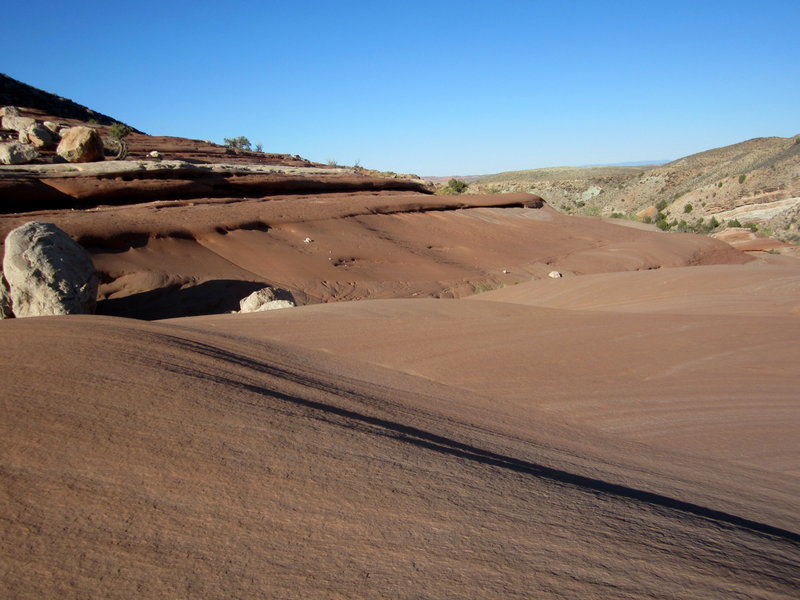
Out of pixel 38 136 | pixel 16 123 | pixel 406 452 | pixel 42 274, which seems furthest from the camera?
pixel 16 123

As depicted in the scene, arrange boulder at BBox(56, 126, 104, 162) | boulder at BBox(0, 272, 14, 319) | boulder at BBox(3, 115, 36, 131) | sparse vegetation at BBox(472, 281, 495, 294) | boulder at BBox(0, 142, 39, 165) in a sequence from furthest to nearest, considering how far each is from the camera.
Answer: boulder at BBox(3, 115, 36, 131) → boulder at BBox(56, 126, 104, 162) → boulder at BBox(0, 142, 39, 165) → sparse vegetation at BBox(472, 281, 495, 294) → boulder at BBox(0, 272, 14, 319)

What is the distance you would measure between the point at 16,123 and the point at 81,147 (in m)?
9.39

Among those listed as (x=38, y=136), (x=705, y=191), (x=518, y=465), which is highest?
(x=705, y=191)

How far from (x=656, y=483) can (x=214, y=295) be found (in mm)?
11897

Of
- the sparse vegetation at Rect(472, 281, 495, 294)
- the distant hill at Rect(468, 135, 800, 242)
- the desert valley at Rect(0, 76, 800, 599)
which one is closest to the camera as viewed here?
the desert valley at Rect(0, 76, 800, 599)

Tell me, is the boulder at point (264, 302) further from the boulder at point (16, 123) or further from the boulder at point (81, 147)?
the boulder at point (16, 123)

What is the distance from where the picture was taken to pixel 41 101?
41000 mm

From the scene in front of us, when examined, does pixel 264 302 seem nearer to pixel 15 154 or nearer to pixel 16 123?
pixel 15 154

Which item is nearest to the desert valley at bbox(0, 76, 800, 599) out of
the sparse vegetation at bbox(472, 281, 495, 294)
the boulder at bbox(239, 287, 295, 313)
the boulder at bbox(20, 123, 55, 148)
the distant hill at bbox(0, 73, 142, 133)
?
the boulder at bbox(239, 287, 295, 313)

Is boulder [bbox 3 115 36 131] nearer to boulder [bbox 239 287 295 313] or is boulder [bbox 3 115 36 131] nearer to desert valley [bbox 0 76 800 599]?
desert valley [bbox 0 76 800 599]

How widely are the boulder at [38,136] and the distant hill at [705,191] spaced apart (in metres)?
20.3

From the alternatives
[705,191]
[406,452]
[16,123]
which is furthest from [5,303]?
[705,191]

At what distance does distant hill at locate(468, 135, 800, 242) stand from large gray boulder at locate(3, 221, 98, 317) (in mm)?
25241

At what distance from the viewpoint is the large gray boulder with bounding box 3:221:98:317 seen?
10438mm
